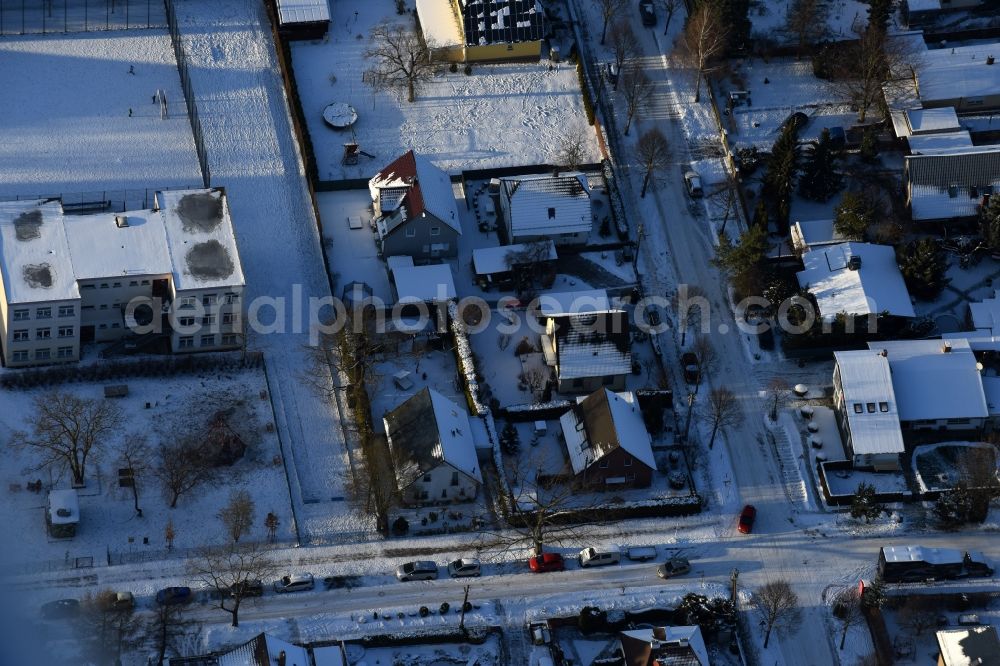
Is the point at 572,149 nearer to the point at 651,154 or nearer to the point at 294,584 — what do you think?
the point at 651,154

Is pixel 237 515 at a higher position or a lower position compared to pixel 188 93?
lower

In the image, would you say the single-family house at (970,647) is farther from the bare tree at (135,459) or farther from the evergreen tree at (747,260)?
the bare tree at (135,459)

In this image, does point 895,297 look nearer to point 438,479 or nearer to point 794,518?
point 794,518

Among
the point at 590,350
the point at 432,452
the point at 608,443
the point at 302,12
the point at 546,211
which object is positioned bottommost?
the point at 608,443

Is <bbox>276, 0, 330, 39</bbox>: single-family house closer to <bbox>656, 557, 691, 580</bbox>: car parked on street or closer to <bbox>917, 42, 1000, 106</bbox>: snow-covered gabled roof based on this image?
<bbox>917, 42, 1000, 106</bbox>: snow-covered gabled roof

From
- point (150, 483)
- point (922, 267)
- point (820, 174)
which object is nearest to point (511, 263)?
point (820, 174)

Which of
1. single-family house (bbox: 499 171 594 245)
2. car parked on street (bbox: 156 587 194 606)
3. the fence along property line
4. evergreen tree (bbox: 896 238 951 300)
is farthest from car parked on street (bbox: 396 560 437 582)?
evergreen tree (bbox: 896 238 951 300)

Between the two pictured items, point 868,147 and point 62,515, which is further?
point 868,147

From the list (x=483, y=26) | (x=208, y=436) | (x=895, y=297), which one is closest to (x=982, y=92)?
(x=895, y=297)
